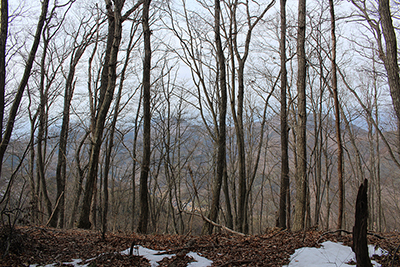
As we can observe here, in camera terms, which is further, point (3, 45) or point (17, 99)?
point (17, 99)

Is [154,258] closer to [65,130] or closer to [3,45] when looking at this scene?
[3,45]

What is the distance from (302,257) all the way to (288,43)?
30.5 ft

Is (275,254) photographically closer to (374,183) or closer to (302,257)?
(302,257)

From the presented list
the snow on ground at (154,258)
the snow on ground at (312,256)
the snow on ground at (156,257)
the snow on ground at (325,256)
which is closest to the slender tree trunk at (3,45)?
the snow on ground at (154,258)

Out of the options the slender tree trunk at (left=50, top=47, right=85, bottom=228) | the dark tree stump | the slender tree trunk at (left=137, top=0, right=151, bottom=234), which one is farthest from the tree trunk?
the slender tree trunk at (left=50, top=47, right=85, bottom=228)

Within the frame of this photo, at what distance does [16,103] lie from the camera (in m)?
5.46

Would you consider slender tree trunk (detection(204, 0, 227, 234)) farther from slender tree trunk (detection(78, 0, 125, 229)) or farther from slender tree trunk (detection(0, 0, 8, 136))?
slender tree trunk (detection(0, 0, 8, 136))

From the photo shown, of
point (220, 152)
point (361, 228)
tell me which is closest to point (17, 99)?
point (220, 152)

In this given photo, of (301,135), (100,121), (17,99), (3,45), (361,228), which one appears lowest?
(361,228)

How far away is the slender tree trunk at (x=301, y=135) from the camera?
6096mm

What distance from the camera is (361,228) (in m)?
2.36

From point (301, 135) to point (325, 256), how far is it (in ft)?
12.2

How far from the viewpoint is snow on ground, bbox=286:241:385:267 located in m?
3.15

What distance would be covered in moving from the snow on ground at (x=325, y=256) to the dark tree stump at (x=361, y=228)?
2.60ft
